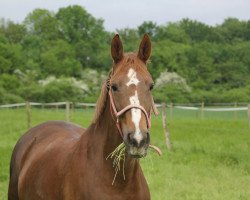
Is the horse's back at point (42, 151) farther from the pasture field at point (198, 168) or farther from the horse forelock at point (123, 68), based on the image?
the pasture field at point (198, 168)

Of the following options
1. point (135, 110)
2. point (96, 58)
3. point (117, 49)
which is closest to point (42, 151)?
point (117, 49)

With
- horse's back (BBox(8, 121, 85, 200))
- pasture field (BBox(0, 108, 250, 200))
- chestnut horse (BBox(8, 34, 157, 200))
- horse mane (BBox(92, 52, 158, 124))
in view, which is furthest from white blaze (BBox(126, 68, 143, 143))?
pasture field (BBox(0, 108, 250, 200))

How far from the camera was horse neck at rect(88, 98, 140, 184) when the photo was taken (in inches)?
130

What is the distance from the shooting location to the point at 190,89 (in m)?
47.0

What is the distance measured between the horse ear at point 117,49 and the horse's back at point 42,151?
93 cm

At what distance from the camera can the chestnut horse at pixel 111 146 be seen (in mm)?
2932

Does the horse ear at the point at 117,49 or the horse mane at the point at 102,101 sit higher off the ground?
the horse ear at the point at 117,49

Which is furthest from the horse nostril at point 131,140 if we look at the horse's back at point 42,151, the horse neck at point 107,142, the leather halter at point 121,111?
the horse's back at point 42,151

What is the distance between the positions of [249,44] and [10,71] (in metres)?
31.0

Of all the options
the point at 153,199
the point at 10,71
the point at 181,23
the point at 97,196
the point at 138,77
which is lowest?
the point at 153,199

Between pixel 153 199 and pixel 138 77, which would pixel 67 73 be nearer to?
pixel 153 199

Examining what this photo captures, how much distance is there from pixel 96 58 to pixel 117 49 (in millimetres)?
57230

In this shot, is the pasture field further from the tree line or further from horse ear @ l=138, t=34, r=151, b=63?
the tree line

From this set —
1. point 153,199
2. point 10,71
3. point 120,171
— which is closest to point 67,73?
point 10,71
